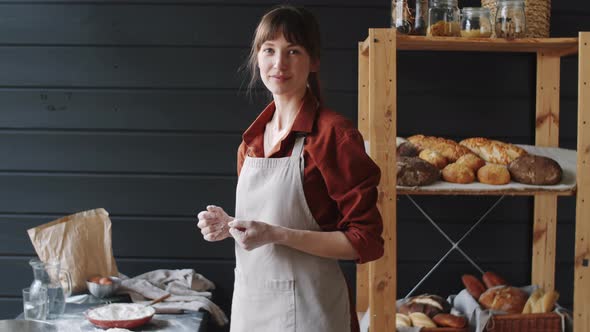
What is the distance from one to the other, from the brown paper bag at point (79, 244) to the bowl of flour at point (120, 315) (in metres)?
0.28

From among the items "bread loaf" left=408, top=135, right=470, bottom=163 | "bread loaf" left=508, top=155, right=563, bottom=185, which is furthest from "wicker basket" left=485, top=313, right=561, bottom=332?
"bread loaf" left=408, top=135, right=470, bottom=163

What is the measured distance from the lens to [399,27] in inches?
89.5

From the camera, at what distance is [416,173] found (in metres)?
2.24

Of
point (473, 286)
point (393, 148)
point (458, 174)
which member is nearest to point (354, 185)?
point (393, 148)

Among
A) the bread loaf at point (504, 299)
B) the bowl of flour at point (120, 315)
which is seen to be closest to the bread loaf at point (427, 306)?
the bread loaf at point (504, 299)

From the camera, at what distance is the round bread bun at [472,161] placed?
2314 mm

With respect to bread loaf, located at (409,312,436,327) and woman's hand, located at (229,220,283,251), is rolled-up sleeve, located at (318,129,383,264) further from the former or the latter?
bread loaf, located at (409,312,436,327)

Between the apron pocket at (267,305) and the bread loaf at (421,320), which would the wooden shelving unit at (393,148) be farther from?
the apron pocket at (267,305)

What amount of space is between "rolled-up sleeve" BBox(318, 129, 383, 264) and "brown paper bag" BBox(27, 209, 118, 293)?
117cm

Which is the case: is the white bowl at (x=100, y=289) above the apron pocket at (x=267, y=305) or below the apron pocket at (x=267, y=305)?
below

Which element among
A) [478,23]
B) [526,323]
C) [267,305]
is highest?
[478,23]

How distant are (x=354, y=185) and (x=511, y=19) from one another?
989 millimetres

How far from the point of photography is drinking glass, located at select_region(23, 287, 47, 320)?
2164 millimetres

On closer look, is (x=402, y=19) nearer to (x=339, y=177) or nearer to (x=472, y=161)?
(x=472, y=161)
